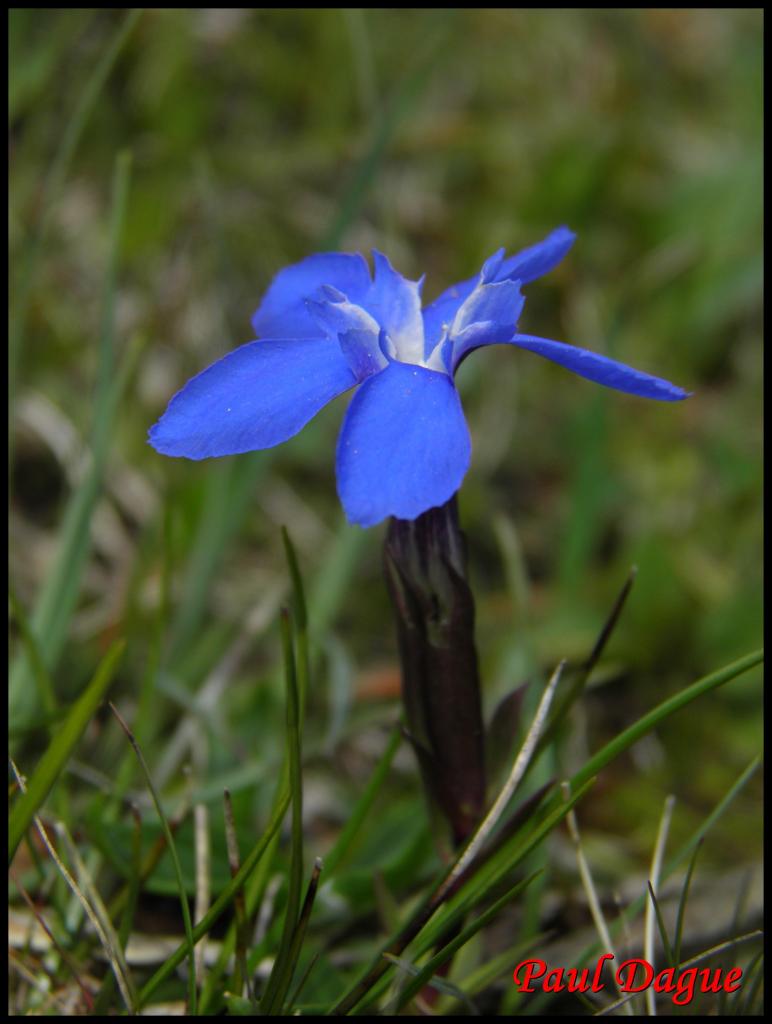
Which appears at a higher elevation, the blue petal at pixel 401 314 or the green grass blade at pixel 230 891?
the blue petal at pixel 401 314

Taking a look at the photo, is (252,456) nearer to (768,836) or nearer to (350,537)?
(350,537)

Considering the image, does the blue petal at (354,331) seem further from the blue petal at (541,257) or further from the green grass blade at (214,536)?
the green grass blade at (214,536)

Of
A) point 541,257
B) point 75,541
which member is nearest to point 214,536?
point 75,541

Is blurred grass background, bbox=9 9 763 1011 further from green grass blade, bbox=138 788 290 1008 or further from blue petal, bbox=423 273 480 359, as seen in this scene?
blue petal, bbox=423 273 480 359

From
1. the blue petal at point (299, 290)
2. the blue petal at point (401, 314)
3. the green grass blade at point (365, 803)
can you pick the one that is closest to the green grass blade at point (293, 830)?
the green grass blade at point (365, 803)

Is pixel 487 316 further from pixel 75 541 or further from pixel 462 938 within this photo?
pixel 75 541

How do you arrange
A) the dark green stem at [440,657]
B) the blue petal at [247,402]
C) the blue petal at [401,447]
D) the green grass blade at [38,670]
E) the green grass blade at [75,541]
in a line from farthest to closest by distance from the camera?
the green grass blade at [75,541]
the green grass blade at [38,670]
the dark green stem at [440,657]
the blue petal at [247,402]
the blue petal at [401,447]
